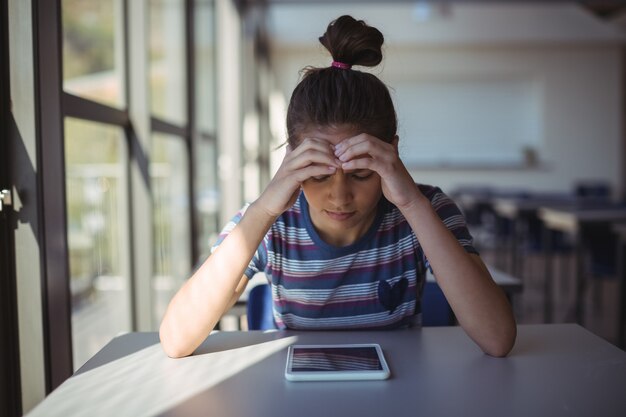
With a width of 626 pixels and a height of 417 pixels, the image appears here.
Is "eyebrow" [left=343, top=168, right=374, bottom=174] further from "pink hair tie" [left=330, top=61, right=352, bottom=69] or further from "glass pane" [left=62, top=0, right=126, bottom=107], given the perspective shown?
"glass pane" [left=62, top=0, right=126, bottom=107]

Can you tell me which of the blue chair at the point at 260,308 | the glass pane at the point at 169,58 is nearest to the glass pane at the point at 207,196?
the glass pane at the point at 169,58

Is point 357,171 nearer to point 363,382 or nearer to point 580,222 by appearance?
point 363,382

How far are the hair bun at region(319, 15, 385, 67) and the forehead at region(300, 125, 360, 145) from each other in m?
0.17

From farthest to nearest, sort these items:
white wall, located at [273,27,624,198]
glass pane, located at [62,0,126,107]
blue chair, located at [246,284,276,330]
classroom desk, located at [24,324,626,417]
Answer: white wall, located at [273,27,624,198] → glass pane, located at [62,0,126,107] → blue chair, located at [246,284,276,330] → classroom desk, located at [24,324,626,417]

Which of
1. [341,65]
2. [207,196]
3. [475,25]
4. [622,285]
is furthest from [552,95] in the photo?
[341,65]

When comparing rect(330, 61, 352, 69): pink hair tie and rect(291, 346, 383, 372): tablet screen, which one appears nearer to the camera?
rect(291, 346, 383, 372): tablet screen

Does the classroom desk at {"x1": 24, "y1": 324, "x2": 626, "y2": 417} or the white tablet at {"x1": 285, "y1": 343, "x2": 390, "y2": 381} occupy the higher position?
the white tablet at {"x1": 285, "y1": 343, "x2": 390, "y2": 381}

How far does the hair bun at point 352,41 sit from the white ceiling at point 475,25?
21.2ft

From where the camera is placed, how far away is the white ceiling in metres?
7.39

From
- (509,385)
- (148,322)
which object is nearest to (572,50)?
(148,322)

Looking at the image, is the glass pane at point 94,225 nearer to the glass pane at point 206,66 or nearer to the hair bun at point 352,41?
the glass pane at point 206,66

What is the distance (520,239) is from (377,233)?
416 centimetres

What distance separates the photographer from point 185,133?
2.80 metres

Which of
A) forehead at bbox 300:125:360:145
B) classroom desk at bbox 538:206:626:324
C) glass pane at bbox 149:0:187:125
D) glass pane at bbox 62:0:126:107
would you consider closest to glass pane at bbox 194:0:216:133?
glass pane at bbox 149:0:187:125
